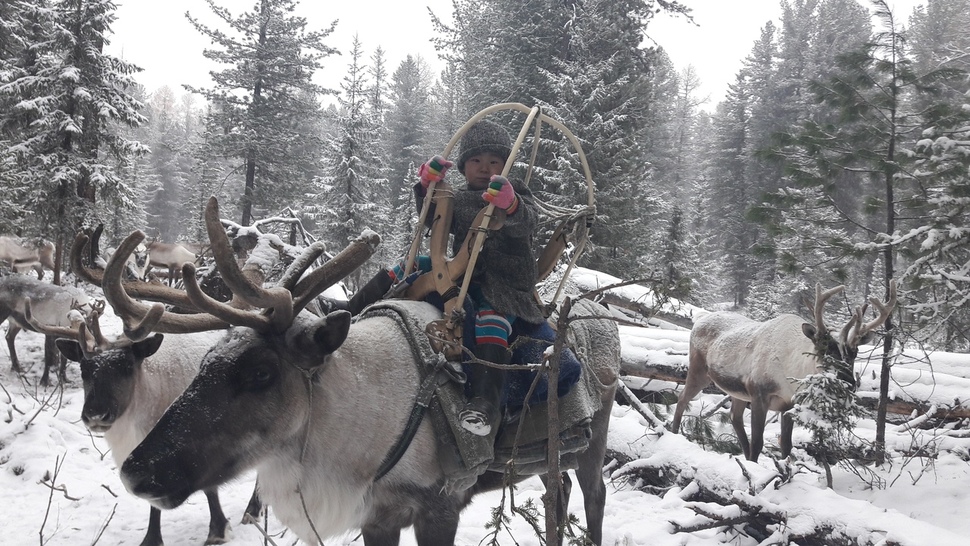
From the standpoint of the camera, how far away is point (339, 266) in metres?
2.37

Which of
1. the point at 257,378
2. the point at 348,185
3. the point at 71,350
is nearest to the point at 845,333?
the point at 257,378

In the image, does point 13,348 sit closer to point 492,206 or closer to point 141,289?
point 141,289

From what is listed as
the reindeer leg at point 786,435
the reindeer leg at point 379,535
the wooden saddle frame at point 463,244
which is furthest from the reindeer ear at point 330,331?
the reindeer leg at point 786,435

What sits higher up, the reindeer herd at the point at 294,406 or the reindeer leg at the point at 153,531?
the reindeer herd at the point at 294,406

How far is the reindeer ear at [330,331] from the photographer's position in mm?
2156

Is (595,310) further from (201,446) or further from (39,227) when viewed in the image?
(39,227)

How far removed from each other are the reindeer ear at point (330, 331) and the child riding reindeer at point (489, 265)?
69 centimetres

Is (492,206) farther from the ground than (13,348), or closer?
farther from the ground

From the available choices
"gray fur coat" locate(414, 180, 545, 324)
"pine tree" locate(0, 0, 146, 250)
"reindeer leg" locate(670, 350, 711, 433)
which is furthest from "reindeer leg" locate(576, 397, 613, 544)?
"pine tree" locate(0, 0, 146, 250)

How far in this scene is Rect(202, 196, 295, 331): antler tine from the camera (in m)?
2.05

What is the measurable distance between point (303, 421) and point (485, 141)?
1897 millimetres

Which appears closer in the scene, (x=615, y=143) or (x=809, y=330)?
(x=809, y=330)

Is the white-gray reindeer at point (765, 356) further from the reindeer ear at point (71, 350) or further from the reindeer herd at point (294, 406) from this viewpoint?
the reindeer ear at point (71, 350)

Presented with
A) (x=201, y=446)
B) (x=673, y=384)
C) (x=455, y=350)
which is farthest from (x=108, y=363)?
(x=673, y=384)
